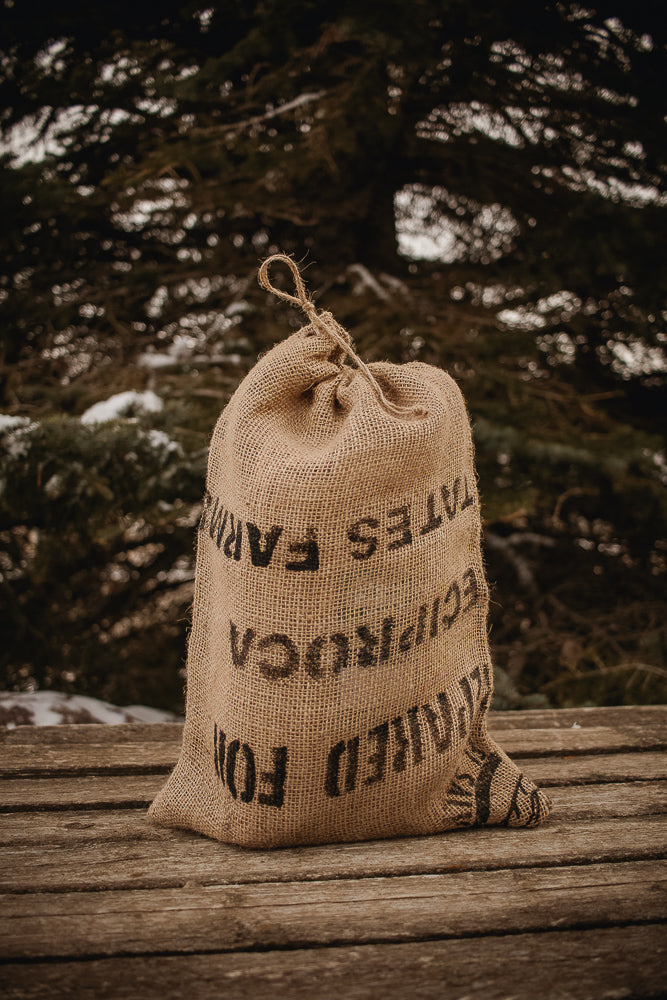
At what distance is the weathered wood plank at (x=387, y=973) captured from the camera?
73cm

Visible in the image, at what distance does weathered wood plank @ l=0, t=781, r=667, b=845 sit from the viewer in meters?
1.05

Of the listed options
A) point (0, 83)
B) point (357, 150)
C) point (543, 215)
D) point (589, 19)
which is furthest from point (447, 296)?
point (0, 83)

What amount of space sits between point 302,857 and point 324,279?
2.17 metres

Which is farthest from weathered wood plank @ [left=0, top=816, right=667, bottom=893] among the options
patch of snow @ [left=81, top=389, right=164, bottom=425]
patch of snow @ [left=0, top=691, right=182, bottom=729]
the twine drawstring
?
patch of snow @ [left=81, top=389, right=164, bottom=425]

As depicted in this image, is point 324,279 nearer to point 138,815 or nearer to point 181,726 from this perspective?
point 181,726

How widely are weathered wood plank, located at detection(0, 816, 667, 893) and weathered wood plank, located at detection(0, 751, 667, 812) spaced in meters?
0.15

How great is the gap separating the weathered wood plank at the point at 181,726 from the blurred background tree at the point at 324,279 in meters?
0.22

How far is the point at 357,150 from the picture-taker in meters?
2.30

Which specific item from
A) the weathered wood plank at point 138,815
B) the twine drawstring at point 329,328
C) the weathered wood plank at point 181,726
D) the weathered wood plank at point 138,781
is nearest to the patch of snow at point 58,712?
the weathered wood plank at point 181,726

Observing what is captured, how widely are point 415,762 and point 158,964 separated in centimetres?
43

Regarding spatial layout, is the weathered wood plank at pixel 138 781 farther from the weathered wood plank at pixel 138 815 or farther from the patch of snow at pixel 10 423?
the patch of snow at pixel 10 423

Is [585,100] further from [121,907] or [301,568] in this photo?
[121,907]

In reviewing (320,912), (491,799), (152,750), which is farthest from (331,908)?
(152,750)

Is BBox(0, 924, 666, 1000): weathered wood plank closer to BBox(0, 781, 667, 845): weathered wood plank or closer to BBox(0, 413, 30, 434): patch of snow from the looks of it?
BBox(0, 781, 667, 845): weathered wood plank
